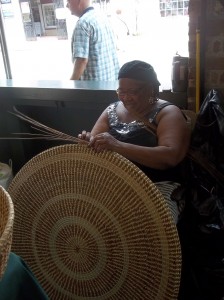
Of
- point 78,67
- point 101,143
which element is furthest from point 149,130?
point 78,67

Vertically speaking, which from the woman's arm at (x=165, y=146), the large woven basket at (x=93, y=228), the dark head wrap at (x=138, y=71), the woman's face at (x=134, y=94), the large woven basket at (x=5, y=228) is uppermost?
the dark head wrap at (x=138, y=71)

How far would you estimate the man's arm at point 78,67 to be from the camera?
2.52 meters

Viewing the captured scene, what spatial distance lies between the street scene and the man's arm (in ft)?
1.33

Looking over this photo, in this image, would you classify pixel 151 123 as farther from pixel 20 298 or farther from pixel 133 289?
pixel 20 298

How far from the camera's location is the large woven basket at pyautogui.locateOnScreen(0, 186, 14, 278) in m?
0.66

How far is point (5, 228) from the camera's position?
Result: 0.69 m

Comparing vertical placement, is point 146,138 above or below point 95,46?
below

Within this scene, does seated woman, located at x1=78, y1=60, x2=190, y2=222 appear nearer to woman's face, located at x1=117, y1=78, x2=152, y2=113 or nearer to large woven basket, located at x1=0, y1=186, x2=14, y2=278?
woman's face, located at x1=117, y1=78, x2=152, y2=113

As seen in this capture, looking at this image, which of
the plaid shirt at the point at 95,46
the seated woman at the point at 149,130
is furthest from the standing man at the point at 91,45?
the seated woman at the point at 149,130

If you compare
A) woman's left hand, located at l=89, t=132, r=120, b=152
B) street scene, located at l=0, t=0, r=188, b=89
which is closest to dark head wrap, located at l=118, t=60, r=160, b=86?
woman's left hand, located at l=89, t=132, r=120, b=152

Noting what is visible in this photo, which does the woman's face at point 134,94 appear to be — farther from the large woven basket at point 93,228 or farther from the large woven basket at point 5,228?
the large woven basket at point 5,228

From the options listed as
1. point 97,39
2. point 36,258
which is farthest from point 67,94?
point 36,258

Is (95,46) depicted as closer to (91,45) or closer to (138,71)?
(91,45)

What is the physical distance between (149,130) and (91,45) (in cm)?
125
